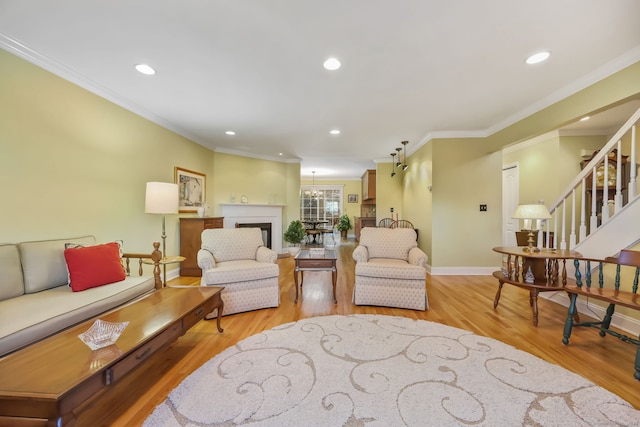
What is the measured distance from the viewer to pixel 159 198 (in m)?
2.92

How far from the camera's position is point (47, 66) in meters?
2.31

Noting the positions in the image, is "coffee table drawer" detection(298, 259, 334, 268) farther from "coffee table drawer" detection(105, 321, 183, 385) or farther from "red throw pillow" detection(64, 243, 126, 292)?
"red throw pillow" detection(64, 243, 126, 292)

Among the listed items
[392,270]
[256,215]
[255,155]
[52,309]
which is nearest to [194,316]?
[52,309]

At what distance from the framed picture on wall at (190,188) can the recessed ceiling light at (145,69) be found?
75.5 inches

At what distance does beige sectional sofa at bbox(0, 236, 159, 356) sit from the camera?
1453 millimetres

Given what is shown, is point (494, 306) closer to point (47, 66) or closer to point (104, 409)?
point (104, 409)

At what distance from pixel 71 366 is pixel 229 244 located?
1.99 m

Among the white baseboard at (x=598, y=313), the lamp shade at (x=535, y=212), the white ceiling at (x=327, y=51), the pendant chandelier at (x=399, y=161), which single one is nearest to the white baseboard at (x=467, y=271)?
the white baseboard at (x=598, y=313)

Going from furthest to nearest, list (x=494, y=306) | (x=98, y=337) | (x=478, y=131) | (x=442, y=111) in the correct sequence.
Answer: (x=478, y=131), (x=442, y=111), (x=494, y=306), (x=98, y=337)

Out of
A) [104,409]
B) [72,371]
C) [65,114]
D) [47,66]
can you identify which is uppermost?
[47,66]

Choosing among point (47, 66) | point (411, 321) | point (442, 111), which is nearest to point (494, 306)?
point (411, 321)

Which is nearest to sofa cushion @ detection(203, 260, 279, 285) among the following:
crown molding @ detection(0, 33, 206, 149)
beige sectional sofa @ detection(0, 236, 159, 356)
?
beige sectional sofa @ detection(0, 236, 159, 356)

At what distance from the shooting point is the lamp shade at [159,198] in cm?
290

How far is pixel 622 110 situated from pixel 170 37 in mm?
5949
